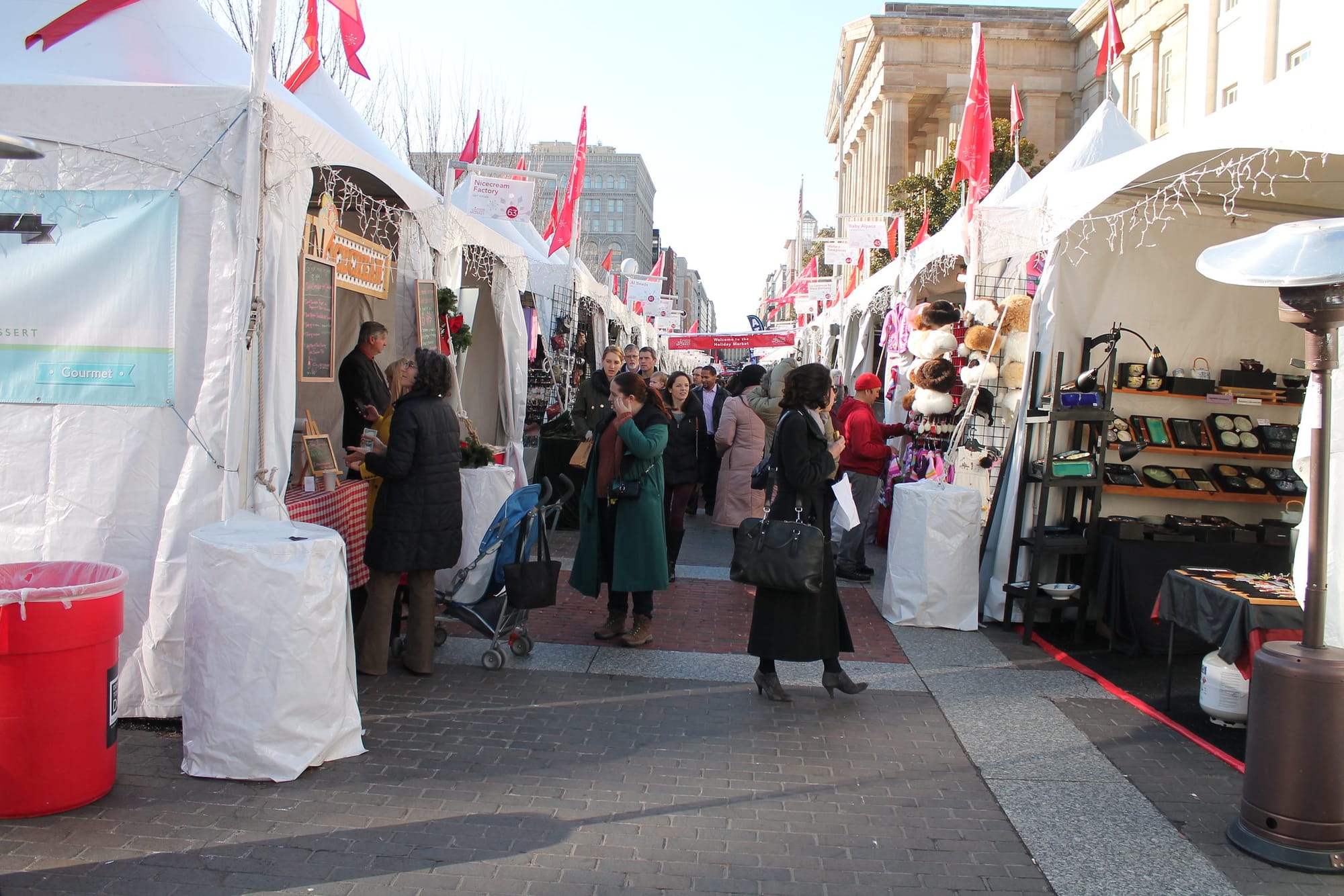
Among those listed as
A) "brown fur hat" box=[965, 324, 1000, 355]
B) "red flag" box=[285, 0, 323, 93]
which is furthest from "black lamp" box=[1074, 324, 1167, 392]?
Result: "red flag" box=[285, 0, 323, 93]

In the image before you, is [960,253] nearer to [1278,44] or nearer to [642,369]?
[642,369]

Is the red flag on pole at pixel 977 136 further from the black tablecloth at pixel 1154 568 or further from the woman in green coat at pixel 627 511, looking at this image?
the woman in green coat at pixel 627 511

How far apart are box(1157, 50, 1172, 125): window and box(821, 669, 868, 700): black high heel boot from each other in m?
31.9

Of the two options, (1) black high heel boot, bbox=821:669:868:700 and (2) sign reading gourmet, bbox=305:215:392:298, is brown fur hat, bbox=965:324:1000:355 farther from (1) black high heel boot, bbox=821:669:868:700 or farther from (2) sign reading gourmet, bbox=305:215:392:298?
(2) sign reading gourmet, bbox=305:215:392:298

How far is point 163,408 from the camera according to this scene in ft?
15.6

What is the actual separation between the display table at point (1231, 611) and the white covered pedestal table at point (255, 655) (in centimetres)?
441

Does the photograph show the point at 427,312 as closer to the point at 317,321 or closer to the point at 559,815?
the point at 317,321

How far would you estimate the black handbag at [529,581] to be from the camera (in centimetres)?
579

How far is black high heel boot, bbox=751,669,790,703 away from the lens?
552 cm

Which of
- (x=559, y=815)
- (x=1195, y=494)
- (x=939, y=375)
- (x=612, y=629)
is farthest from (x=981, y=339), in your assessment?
(x=559, y=815)

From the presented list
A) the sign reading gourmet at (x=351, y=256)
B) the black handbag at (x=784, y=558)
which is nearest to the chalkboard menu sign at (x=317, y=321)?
the sign reading gourmet at (x=351, y=256)

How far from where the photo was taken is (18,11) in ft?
17.5

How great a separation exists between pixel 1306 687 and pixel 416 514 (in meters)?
4.25

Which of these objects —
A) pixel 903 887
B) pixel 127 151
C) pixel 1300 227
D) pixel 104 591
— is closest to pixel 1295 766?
pixel 903 887
